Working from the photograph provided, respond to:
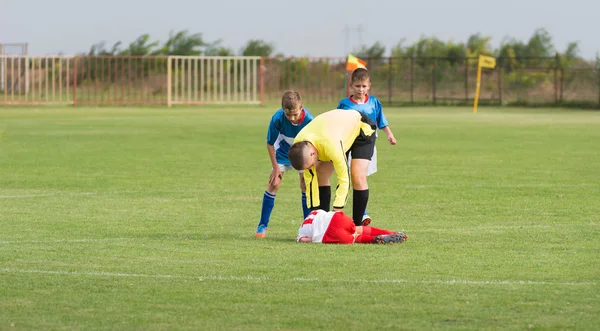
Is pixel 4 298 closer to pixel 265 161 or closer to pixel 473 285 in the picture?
pixel 473 285

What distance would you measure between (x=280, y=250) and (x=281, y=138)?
221cm

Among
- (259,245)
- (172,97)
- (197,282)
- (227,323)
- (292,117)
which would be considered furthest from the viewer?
(172,97)

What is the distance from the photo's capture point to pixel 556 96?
187 ft

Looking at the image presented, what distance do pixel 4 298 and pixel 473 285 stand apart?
340cm

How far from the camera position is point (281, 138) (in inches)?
465

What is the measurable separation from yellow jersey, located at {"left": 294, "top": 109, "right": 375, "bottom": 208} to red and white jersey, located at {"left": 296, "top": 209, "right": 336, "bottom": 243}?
0.18 metres

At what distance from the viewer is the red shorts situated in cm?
1027

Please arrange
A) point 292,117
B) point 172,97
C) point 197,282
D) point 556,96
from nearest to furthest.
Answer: point 197,282 < point 292,117 < point 556,96 < point 172,97

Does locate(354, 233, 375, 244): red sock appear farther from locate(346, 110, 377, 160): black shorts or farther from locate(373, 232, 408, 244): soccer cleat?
locate(346, 110, 377, 160): black shorts

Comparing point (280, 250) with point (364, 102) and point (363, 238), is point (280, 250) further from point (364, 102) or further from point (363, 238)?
point (364, 102)

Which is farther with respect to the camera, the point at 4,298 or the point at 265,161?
the point at 265,161

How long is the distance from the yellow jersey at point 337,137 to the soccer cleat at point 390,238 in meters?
0.47

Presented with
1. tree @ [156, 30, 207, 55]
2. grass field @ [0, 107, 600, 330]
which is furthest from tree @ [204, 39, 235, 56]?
grass field @ [0, 107, 600, 330]

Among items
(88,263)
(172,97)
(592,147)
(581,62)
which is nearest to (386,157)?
(592,147)
